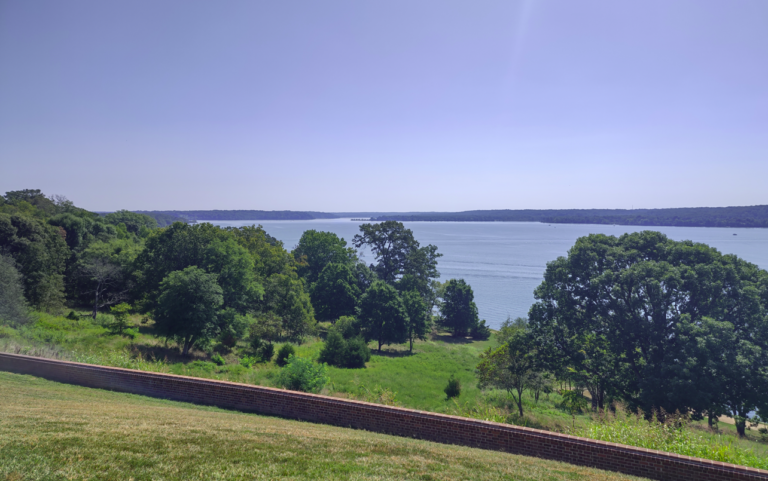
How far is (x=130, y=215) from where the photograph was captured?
72.9m

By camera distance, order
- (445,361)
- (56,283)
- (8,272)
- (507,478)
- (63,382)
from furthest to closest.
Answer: (445,361)
(56,283)
(8,272)
(63,382)
(507,478)

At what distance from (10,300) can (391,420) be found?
24.3 meters

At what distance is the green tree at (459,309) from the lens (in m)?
47.0

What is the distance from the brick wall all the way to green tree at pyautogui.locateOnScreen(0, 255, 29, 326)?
10321 millimetres

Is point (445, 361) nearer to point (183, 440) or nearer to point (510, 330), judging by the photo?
point (510, 330)

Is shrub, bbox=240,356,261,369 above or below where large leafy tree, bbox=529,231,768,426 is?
below

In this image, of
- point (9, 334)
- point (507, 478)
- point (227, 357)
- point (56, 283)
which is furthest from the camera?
point (56, 283)

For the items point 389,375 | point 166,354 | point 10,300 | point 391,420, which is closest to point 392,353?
point 389,375

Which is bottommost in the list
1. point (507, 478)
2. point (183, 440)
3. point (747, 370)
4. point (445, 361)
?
point (445, 361)

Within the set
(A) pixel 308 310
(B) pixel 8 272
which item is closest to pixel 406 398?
(A) pixel 308 310

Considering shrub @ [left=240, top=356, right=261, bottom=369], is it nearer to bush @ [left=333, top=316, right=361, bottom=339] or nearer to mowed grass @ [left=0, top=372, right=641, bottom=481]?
bush @ [left=333, top=316, right=361, bottom=339]

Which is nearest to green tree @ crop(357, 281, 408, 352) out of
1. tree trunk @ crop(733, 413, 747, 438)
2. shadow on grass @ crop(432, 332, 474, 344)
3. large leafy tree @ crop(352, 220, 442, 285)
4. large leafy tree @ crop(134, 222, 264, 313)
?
large leafy tree @ crop(134, 222, 264, 313)

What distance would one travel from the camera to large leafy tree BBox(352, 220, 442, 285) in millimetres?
51562

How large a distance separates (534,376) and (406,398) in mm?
7142
